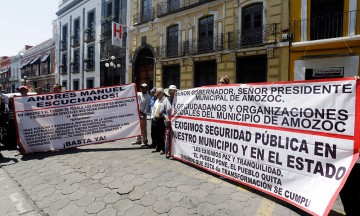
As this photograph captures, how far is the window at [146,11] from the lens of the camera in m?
18.0

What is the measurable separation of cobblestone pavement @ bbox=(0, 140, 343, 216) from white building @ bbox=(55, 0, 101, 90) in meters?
19.3

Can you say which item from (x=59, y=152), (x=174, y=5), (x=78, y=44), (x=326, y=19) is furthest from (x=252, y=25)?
(x=78, y=44)

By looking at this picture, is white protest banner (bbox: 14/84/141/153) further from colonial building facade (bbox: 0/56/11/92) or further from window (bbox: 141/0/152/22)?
colonial building facade (bbox: 0/56/11/92)

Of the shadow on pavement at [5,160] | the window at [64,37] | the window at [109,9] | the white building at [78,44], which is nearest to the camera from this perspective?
the shadow on pavement at [5,160]

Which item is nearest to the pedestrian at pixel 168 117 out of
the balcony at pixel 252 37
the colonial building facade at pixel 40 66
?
the balcony at pixel 252 37

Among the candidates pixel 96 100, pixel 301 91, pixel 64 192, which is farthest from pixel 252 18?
pixel 64 192

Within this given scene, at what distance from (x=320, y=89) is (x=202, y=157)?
7.66ft

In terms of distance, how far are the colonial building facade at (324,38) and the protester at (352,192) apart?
28.9ft

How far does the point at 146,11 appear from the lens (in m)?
18.2

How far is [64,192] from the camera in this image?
3.67m

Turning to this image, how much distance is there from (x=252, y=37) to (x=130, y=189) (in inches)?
432

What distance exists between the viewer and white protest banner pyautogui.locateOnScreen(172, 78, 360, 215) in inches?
103

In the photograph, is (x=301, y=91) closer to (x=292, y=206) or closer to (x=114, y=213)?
(x=292, y=206)

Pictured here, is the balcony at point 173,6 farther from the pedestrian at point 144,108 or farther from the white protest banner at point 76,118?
the white protest banner at point 76,118
